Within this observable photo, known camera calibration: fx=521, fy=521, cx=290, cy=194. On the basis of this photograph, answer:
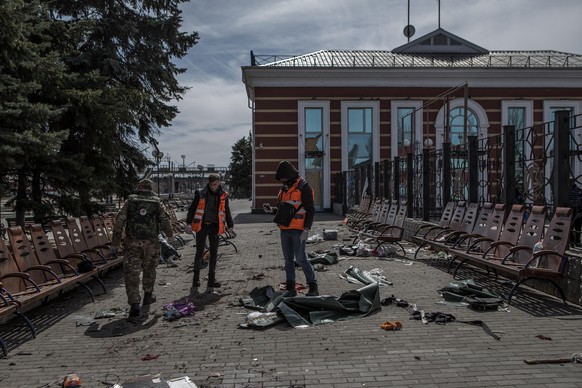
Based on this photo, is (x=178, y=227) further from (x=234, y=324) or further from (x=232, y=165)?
(x=232, y=165)

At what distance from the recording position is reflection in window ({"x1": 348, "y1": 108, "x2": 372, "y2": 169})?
117ft

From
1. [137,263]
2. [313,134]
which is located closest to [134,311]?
[137,263]

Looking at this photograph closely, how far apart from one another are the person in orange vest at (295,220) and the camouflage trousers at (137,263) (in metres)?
1.85

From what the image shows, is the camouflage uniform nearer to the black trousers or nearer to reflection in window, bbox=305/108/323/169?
the black trousers

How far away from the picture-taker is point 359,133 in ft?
118

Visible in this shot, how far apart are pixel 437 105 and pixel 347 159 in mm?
7358

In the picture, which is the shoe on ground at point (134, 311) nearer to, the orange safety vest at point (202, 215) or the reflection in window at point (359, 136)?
the orange safety vest at point (202, 215)

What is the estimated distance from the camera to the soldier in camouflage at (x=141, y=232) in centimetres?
725

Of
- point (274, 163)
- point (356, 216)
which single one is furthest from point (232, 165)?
point (356, 216)

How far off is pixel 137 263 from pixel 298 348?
291 cm

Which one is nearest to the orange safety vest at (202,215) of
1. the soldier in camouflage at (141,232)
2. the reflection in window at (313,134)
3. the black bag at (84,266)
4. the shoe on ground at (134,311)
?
the soldier in camouflage at (141,232)

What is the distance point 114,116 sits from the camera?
38.6 feet

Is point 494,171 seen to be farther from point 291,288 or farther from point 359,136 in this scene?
point 359,136

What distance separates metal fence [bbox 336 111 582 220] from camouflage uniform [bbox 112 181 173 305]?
20.2 feet
